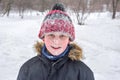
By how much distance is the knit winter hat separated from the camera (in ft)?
7.63

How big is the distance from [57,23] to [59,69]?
1.22 feet

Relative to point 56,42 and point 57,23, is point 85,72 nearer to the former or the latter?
point 56,42

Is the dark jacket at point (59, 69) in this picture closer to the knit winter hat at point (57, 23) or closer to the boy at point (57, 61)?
the boy at point (57, 61)

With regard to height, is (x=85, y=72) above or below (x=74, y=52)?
below

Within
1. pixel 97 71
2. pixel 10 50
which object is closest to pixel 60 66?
pixel 97 71

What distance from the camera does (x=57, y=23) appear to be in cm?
237

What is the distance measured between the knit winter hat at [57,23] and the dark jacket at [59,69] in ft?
0.57

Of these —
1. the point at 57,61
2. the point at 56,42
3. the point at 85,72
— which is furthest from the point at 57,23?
the point at 85,72

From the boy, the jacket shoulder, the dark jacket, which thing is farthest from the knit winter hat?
the jacket shoulder

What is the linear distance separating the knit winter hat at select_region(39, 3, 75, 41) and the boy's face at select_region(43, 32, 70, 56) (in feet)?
0.12

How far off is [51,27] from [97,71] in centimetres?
454

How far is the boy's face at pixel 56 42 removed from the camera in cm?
227

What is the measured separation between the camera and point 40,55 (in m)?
2.34

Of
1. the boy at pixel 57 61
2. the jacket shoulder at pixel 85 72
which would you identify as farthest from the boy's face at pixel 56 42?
the jacket shoulder at pixel 85 72
